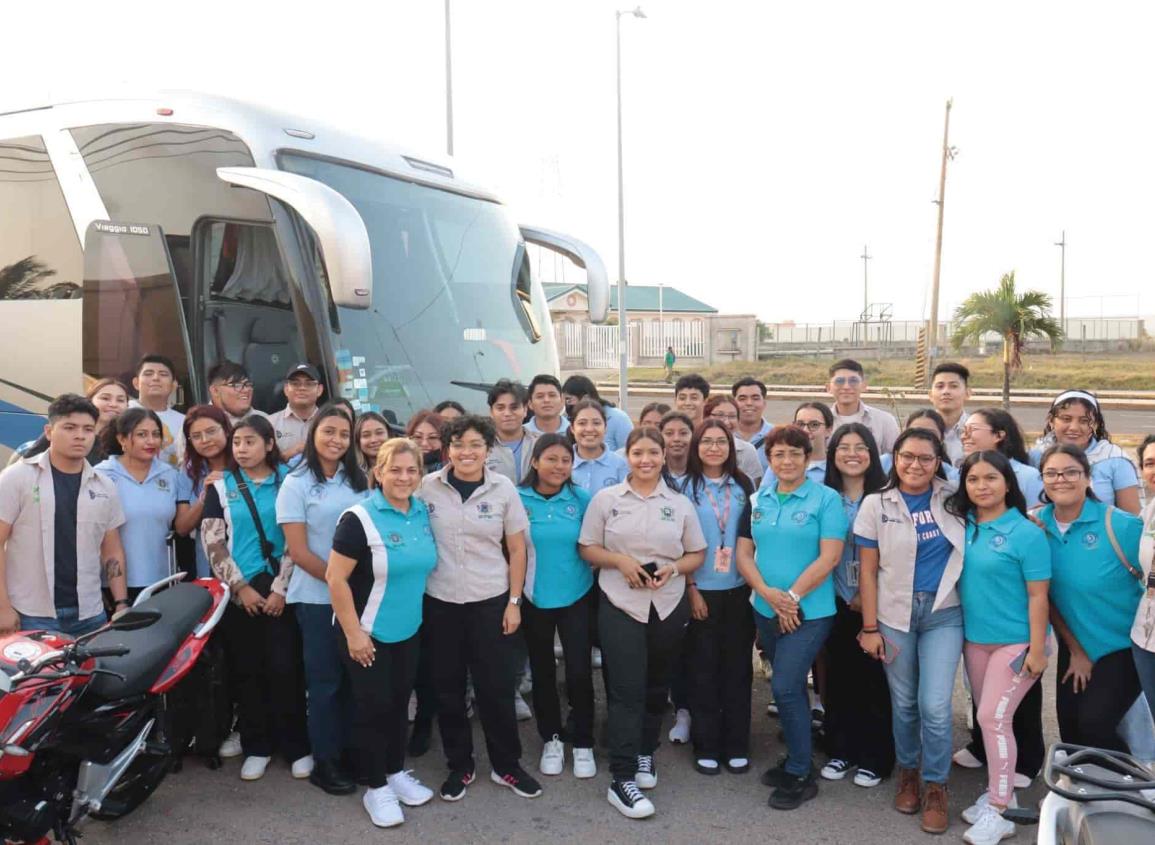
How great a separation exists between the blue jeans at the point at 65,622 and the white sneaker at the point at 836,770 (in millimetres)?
3430

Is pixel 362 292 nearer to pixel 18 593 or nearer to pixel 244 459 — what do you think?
pixel 244 459

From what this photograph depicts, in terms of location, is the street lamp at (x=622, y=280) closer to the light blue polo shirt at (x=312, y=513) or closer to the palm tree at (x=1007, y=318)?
the palm tree at (x=1007, y=318)

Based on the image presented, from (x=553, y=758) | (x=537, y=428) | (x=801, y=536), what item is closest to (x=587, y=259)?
(x=537, y=428)

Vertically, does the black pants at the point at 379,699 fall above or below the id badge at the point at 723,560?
below

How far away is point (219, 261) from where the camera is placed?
654 centimetres

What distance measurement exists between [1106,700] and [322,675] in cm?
340

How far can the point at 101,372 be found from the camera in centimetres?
673

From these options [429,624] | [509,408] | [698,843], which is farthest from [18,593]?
[698,843]

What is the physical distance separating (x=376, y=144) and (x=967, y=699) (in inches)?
207

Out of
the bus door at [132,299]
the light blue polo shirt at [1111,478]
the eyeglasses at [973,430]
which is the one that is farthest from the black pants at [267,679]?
the light blue polo shirt at [1111,478]

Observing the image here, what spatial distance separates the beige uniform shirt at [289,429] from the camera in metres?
5.85

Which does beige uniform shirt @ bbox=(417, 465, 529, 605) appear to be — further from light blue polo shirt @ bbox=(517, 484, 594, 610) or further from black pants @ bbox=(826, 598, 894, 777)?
black pants @ bbox=(826, 598, 894, 777)

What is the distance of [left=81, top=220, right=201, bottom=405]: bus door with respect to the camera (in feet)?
21.6

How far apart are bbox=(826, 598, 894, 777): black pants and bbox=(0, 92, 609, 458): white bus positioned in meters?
3.21
